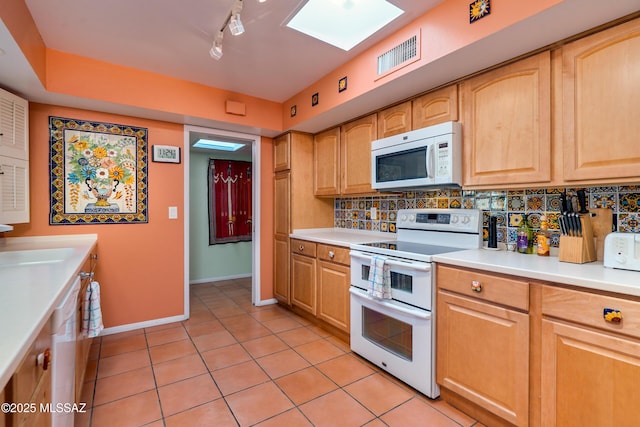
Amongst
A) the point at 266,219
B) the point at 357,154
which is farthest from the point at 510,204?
the point at 266,219

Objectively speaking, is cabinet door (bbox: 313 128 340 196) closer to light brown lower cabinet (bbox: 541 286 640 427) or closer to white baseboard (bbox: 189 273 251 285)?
light brown lower cabinet (bbox: 541 286 640 427)

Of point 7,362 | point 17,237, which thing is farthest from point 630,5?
point 17,237

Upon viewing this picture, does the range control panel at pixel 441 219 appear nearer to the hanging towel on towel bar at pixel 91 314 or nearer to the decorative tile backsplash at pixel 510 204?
the decorative tile backsplash at pixel 510 204

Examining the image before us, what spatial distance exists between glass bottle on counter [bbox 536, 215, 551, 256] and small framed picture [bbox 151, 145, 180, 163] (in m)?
3.08

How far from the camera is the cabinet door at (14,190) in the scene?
2014 millimetres

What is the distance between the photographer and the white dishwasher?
1019mm

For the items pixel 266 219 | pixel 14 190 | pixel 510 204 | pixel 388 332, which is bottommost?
pixel 388 332

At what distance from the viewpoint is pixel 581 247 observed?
1525 millimetres

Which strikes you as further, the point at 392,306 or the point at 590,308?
the point at 392,306

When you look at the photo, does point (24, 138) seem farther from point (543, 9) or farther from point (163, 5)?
point (543, 9)

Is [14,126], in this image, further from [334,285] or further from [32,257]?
[334,285]

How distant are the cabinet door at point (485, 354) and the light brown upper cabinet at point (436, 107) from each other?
1183mm

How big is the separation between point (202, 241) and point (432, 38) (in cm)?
398

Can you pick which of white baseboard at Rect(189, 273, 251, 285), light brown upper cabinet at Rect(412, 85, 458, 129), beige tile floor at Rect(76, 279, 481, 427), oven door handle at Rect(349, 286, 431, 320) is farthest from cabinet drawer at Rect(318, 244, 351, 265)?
white baseboard at Rect(189, 273, 251, 285)
